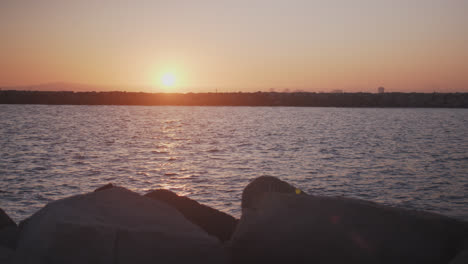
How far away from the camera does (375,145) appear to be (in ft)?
73.1

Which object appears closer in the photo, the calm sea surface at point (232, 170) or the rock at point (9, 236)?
the rock at point (9, 236)

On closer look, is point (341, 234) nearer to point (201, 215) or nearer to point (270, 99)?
point (201, 215)

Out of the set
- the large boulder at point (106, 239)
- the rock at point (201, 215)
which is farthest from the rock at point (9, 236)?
the rock at point (201, 215)

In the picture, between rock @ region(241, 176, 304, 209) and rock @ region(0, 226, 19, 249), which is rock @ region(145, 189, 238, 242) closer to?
rock @ region(241, 176, 304, 209)

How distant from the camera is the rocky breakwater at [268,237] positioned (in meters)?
3.30

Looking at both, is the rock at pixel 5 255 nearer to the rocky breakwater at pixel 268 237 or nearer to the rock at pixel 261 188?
the rocky breakwater at pixel 268 237

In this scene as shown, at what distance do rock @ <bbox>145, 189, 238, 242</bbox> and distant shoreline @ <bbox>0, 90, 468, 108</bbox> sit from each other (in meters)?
90.4

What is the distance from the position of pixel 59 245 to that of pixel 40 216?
1.59 ft

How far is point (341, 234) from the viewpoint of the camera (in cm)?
333

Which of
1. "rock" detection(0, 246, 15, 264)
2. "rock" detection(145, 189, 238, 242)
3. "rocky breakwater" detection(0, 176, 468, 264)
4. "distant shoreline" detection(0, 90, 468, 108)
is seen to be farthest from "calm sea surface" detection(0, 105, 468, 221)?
"distant shoreline" detection(0, 90, 468, 108)

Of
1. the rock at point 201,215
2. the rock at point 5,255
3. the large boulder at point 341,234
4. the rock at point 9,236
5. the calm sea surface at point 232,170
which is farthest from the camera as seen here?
the calm sea surface at point 232,170

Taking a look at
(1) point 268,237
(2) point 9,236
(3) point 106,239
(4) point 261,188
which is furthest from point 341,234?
(2) point 9,236

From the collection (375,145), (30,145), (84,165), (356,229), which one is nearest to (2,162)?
(84,165)

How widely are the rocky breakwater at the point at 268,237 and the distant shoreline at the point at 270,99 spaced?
91.3 metres
